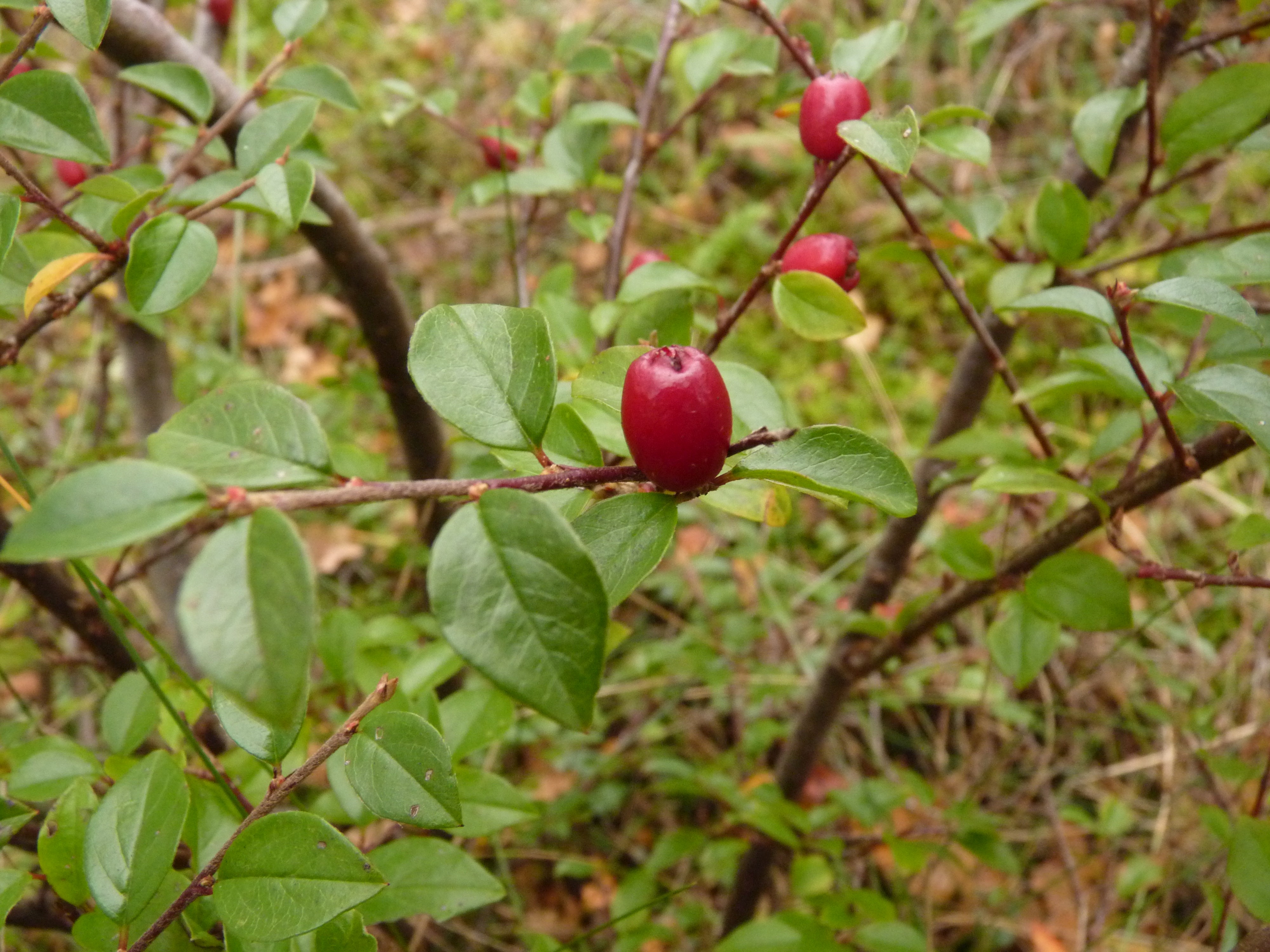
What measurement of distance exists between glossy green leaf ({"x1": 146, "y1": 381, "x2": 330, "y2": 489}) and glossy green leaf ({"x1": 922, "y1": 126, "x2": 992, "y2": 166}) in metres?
0.64

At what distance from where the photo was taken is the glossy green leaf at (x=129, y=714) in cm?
88

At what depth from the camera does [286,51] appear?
3.16 ft

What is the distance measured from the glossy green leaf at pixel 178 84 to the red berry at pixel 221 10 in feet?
2.44

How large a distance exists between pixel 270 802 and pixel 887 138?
0.66 meters

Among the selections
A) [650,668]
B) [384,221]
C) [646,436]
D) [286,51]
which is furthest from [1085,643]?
[384,221]

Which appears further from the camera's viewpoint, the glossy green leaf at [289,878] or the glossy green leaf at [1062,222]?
the glossy green leaf at [1062,222]

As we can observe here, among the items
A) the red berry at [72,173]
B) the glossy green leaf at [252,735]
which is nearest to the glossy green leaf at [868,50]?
the glossy green leaf at [252,735]

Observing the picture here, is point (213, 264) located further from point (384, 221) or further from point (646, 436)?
point (384, 221)

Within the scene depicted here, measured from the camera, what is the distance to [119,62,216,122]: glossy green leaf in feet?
2.84

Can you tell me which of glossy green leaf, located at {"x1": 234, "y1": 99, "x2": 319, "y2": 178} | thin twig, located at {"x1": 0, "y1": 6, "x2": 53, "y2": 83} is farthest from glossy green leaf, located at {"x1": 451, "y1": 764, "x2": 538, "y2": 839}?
thin twig, located at {"x1": 0, "y1": 6, "x2": 53, "y2": 83}

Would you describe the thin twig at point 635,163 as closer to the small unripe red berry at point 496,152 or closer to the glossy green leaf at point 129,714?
the small unripe red berry at point 496,152

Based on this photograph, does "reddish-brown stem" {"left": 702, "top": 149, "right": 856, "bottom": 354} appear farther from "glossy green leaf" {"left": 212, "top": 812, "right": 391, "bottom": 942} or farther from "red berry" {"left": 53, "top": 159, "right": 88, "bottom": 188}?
"red berry" {"left": 53, "top": 159, "right": 88, "bottom": 188}

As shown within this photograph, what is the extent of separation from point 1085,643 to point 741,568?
80 cm

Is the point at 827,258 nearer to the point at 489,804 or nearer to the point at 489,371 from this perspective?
the point at 489,371
